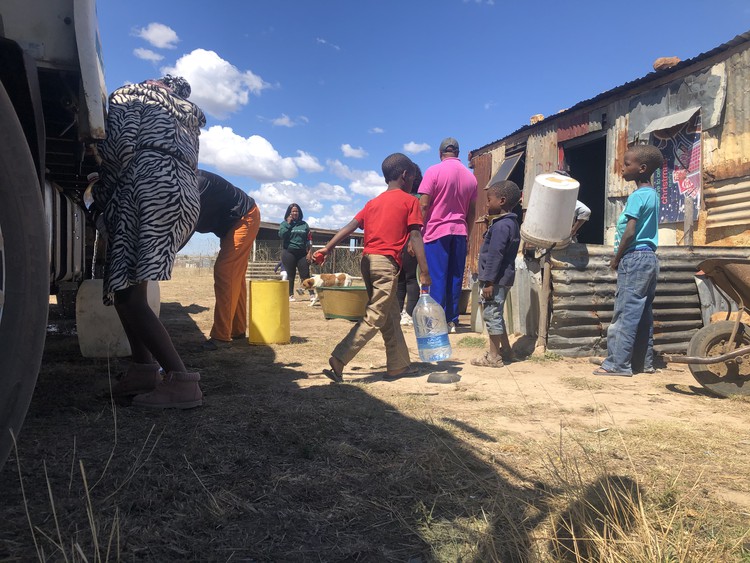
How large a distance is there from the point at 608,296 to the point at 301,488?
410cm

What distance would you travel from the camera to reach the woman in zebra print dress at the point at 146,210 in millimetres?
2533

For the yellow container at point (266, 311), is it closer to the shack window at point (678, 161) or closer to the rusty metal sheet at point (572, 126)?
the shack window at point (678, 161)

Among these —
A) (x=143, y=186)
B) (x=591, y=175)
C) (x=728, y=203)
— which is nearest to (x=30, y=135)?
(x=143, y=186)

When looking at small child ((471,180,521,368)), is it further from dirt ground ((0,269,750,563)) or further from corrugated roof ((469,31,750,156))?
corrugated roof ((469,31,750,156))

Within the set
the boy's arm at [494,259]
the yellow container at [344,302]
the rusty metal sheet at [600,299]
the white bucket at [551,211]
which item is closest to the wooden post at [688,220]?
the rusty metal sheet at [600,299]

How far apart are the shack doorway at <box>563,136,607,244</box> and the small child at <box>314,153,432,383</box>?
24.4ft

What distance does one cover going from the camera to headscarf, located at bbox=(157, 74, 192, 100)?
2947mm

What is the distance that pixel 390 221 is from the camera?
3.78 meters

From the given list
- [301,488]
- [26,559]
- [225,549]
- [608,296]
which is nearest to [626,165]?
[608,296]

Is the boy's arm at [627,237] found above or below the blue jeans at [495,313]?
above

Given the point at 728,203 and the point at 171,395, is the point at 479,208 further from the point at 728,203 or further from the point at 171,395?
the point at 171,395

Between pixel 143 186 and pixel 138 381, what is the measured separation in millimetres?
1070

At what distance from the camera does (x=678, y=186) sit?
297 inches

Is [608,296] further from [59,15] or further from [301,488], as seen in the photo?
[59,15]
